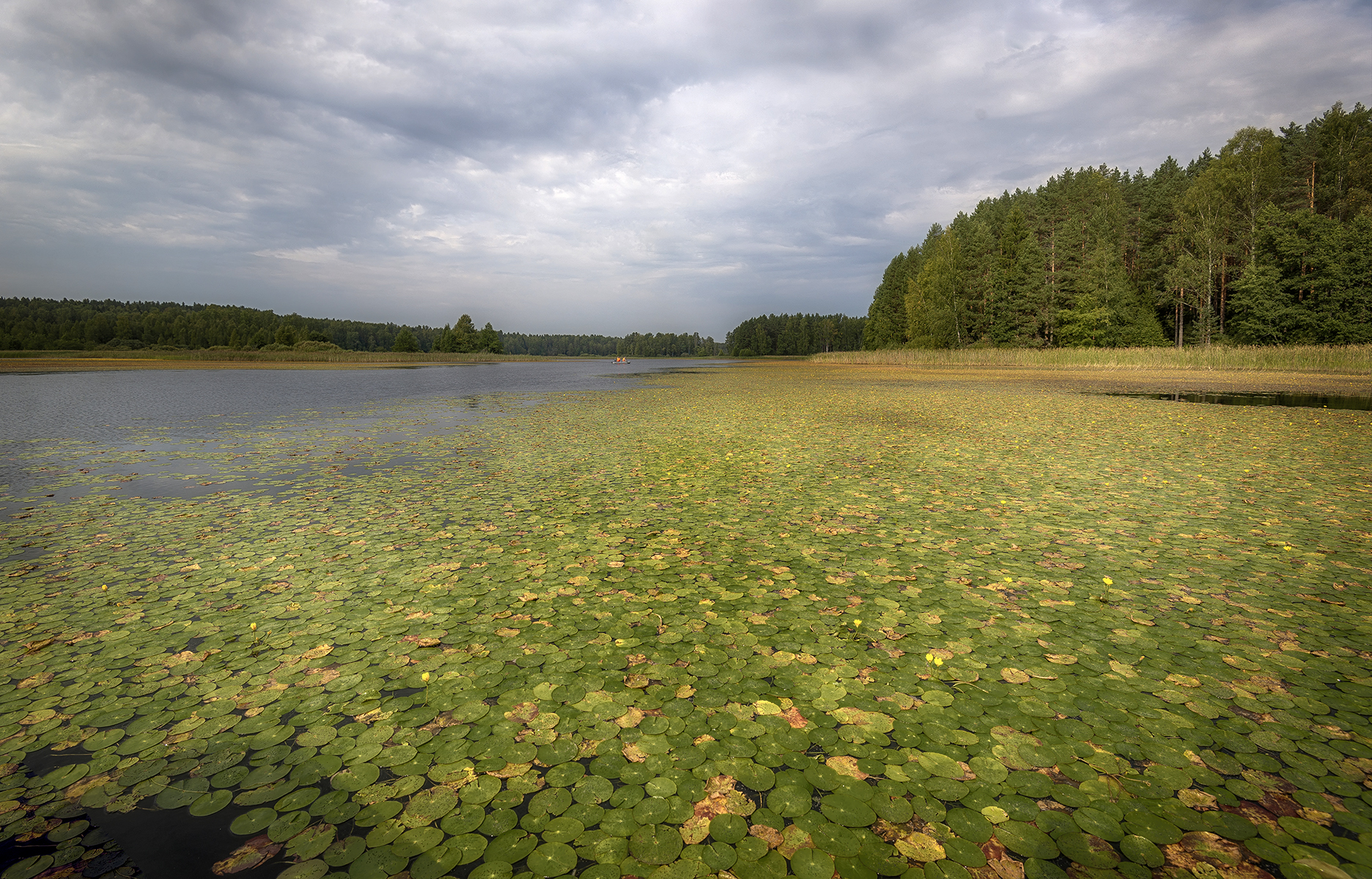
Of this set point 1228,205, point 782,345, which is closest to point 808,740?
point 1228,205

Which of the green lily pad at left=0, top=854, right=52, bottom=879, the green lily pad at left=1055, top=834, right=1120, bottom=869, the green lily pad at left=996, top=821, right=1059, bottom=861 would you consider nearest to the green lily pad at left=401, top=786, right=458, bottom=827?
the green lily pad at left=0, top=854, right=52, bottom=879

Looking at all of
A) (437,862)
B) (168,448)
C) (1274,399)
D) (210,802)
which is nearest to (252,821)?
(210,802)

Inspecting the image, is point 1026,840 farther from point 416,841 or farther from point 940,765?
point 416,841

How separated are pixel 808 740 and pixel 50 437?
68.1ft

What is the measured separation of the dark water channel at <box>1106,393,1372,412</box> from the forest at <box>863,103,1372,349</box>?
32054mm

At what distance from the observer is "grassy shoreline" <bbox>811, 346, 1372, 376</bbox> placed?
32.3 metres

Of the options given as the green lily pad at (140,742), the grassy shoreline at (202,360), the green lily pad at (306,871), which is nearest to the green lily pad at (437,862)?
the green lily pad at (306,871)

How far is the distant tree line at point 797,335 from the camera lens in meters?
160

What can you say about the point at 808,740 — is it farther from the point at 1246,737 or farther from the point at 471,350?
the point at 471,350

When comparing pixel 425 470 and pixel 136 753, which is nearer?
pixel 136 753

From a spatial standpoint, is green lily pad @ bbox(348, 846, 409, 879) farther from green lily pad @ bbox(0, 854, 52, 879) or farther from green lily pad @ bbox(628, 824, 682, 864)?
green lily pad @ bbox(0, 854, 52, 879)

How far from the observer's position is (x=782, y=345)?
172 meters

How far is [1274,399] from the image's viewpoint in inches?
819

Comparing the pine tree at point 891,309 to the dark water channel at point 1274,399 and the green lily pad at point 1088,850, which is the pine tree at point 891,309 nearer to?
the dark water channel at point 1274,399
